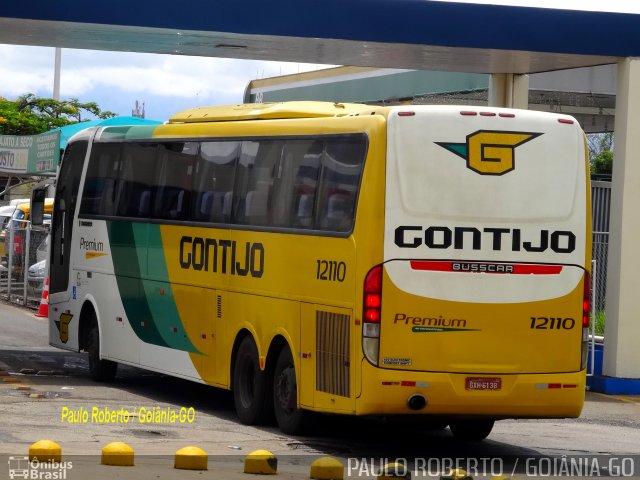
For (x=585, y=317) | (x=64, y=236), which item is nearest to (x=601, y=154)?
(x=64, y=236)

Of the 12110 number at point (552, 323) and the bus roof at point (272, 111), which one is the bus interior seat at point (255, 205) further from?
the 12110 number at point (552, 323)

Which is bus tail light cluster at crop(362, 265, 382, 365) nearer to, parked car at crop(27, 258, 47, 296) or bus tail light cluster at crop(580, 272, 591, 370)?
bus tail light cluster at crop(580, 272, 591, 370)

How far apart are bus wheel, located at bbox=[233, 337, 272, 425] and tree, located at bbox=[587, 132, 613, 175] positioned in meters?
23.6

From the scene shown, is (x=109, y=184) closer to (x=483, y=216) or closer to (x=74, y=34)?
(x=74, y=34)

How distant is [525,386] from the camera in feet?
39.8

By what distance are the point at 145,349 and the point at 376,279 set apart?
17.9 ft

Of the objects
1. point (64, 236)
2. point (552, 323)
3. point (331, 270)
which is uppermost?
point (64, 236)

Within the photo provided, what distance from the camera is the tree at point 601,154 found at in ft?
144

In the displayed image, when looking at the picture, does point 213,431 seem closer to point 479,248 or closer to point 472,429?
point 472,429

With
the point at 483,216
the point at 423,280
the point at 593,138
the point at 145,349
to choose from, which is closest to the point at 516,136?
the point at 483,216

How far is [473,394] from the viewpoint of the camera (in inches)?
472

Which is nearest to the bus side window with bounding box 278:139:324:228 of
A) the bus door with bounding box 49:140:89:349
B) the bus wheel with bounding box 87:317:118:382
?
the bus wheel with bounding box 87:317:118:382

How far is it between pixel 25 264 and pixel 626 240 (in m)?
15.7

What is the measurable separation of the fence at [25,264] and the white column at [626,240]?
1374 centimetres
